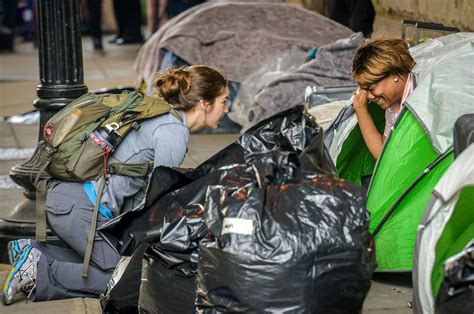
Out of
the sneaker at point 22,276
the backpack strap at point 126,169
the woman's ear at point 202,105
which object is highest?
the woman's ear at point 202,105

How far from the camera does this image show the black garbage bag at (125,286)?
14.3ft

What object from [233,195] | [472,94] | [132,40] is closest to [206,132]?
[472,94]

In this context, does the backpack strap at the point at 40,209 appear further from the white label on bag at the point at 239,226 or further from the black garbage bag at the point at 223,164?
the white label on bag at the point at 239,226

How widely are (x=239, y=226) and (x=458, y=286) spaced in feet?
2.62

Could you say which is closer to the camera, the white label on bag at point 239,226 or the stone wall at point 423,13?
the white label on bag at point 239,226

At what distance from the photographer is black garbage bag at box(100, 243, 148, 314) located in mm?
4355

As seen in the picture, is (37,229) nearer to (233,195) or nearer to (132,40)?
(233,195)

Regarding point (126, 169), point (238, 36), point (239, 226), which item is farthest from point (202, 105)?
point (238, 36)

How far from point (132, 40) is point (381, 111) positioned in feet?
42.9

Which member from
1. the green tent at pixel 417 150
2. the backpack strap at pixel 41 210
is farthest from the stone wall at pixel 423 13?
the backpack strap at pixel 41 210

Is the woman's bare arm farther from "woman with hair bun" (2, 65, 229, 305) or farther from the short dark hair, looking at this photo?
"woman with hair bun" (2, 65, 229, 305)

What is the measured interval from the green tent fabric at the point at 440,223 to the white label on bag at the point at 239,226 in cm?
62

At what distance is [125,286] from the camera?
441 centimetres

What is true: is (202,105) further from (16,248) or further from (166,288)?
(16,248)
